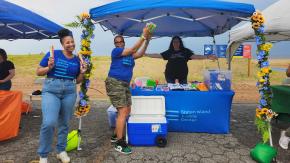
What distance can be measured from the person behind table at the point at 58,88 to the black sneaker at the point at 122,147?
1.03 meters

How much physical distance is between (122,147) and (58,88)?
5.17 feet

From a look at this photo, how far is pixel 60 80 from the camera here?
3.81 m

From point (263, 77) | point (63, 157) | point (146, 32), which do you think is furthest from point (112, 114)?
point (263, 77)

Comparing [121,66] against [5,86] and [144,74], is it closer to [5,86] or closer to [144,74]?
[5,86]

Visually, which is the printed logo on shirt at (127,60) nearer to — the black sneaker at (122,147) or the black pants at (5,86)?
the black sneaker at (122,147)

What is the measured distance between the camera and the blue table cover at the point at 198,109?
5.57 m

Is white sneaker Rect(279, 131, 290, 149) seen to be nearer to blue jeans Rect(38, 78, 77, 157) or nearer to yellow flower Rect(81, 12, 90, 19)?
blue jeans Rect(38, 78, 77, 157)

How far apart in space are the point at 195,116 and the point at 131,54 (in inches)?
76.8

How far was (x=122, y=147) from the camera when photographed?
4.73m

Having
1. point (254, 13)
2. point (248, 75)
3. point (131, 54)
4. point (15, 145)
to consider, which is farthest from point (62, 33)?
point (248, 75)

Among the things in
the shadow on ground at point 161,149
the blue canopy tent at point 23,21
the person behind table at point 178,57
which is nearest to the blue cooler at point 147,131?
the shadow on ground at point 161,149

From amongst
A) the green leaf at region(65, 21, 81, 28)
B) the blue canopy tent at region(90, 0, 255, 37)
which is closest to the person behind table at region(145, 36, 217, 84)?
the blue canopy tent at region(90, 0, 255, 37)

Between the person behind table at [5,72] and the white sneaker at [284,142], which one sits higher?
the person behind table at [5,72]

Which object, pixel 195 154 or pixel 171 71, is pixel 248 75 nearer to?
pixel 171 71
